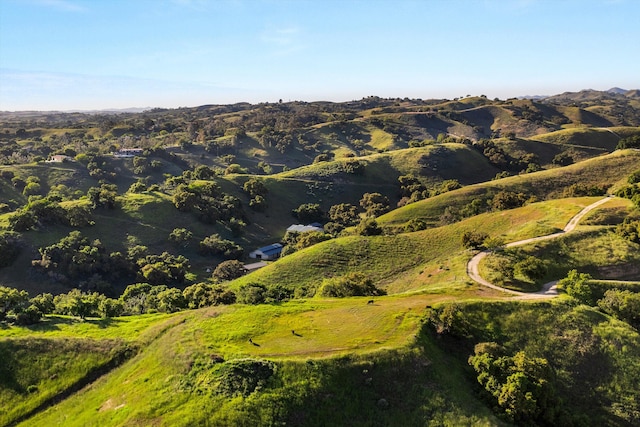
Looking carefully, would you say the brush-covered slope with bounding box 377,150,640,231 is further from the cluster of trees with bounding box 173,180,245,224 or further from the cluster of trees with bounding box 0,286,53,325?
the cluster of trees with bounding box 0,286,53,325

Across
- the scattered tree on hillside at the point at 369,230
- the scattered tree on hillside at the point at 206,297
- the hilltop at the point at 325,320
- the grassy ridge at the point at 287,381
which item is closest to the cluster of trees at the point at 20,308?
the hilltop at the point at 325,320

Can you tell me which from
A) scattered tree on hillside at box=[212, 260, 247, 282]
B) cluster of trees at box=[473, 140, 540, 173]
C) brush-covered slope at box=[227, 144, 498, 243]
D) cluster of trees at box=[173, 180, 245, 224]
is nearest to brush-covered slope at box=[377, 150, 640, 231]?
brush-covered slope at box=[227, 144, 498, 243]

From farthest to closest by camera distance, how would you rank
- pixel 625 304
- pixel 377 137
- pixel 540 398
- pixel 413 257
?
1. pixel 377 137
2. pixel 413 257
3. pixel 625 304
4. pixel 540 398

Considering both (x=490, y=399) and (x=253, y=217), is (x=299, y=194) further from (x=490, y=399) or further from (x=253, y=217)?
(x=490, y=399)

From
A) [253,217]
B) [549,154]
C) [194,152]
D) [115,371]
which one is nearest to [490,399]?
[115,371]

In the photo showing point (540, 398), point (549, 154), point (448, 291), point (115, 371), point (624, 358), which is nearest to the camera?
point (540, 398)

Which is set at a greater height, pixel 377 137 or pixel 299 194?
pixel 377 137

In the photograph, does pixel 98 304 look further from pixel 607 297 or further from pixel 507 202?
pixel 507 202

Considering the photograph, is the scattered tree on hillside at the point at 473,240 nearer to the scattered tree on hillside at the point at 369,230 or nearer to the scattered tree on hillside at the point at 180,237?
the scattered tree on hillside at the point at 369,230
